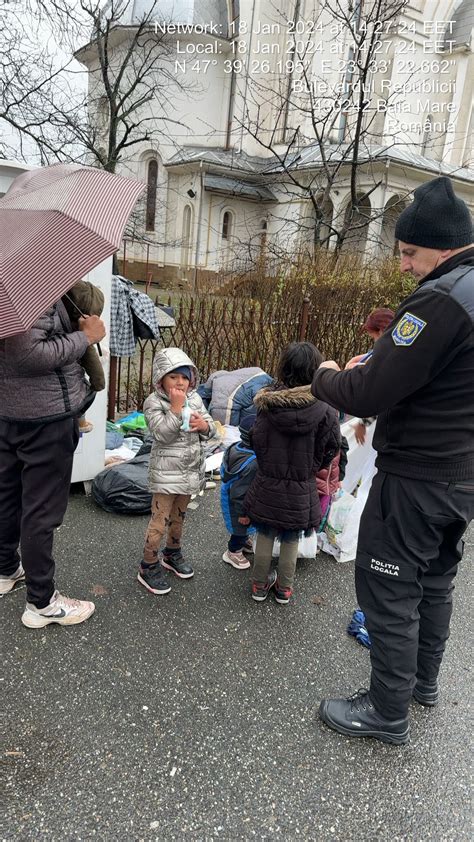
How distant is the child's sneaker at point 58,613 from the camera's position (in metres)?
2.60

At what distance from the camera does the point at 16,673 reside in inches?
92.2

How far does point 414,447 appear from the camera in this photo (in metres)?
1.90

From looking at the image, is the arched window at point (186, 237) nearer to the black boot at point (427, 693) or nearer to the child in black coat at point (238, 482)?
the child in black coat at point (238, 482)

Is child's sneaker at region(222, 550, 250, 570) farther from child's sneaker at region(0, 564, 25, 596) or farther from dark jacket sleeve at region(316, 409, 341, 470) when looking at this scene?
child's sneaker at region(0, 564, 25, 596)

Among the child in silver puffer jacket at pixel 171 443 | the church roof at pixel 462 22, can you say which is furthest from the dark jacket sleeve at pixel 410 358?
the church roof at pixel 462 22

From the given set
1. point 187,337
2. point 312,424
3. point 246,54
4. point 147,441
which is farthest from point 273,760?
point 246,54

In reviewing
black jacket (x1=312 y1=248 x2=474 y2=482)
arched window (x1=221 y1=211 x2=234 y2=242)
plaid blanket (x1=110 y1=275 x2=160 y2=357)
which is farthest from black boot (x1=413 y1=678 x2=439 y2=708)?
arched window (x1=221 y1=211 x2=234 y2=242)

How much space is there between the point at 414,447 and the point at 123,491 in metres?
2.51

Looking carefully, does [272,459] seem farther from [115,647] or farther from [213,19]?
[213,19]

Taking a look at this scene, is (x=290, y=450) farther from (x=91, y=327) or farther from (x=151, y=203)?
(x=151, y=203)

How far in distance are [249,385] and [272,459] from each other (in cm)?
274

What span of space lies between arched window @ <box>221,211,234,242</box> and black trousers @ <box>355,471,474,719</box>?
23837mm

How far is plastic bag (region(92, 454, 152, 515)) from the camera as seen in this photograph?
387cm

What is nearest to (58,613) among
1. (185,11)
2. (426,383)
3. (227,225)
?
(426,383)
